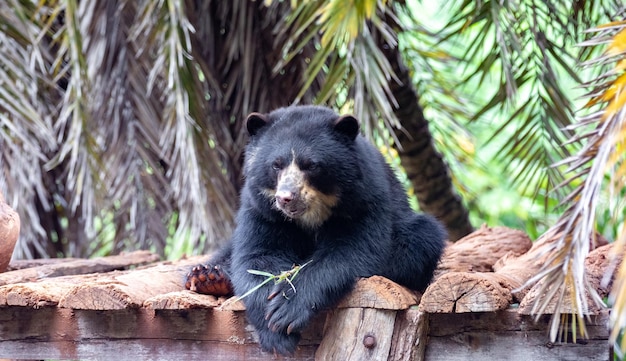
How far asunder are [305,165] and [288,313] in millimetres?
672

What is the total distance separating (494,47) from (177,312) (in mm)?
3092

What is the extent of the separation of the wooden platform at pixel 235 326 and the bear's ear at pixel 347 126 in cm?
73

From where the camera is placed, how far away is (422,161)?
706cm

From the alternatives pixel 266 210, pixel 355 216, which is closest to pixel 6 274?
pixel 266 210

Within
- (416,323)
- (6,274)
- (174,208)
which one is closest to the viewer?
(416,323)

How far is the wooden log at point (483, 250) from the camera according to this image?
4.50m

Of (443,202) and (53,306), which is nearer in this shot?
(53,306)

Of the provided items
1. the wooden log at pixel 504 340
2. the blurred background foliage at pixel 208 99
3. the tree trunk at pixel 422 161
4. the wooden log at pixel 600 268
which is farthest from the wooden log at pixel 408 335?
the tree trunk at pixel 422 161

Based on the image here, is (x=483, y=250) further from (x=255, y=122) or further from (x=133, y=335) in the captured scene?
(x=133, y=335)

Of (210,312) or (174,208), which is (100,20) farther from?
(210,312)

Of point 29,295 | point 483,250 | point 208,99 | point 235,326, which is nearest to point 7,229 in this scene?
point 29,295

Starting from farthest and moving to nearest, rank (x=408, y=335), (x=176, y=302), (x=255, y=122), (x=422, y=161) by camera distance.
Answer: (x=422, y=161) < (x=255, y=122) < (x=176, y=302) < (x=408, y=335)

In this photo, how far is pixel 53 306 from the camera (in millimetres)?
3725

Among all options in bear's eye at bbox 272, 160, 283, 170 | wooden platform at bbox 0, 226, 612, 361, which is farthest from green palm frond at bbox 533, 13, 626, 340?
bear's eye at bbox 272, 160, 283, 170
